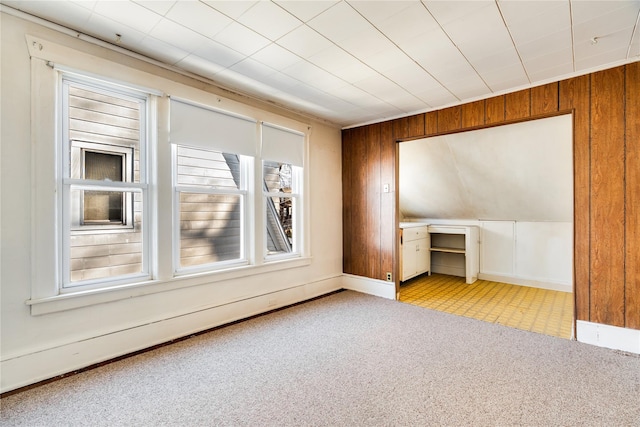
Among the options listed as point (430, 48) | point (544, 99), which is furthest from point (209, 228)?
point (544, 99)

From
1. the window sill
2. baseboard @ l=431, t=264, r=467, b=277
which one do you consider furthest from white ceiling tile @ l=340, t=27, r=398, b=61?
baseboard @ l=431, t=264, r=467, b=277

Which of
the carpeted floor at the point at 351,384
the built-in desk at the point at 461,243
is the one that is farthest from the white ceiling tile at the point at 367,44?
the built-in desk at the point at 461,243

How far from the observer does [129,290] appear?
2426 mm

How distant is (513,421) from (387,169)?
118 inches

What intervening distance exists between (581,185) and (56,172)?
14.2 feet

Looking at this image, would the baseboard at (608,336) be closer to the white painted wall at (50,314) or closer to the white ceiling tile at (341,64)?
the white ceiling tile at (341,64)

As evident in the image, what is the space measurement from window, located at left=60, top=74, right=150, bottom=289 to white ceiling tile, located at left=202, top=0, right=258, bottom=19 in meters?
1.15

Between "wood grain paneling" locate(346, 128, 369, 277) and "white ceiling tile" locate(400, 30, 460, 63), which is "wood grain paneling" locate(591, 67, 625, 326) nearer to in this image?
"white ceiling tile" locate(400, 30, 460, 63)

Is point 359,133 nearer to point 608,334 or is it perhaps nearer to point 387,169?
point 387,169

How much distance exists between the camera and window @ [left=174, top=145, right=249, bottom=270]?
289 cm

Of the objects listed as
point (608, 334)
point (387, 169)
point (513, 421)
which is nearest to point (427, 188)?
point (387, 169)

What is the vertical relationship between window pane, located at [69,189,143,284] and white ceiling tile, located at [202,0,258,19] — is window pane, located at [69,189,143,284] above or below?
below

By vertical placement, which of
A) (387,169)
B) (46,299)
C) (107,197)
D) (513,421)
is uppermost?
(387,169)

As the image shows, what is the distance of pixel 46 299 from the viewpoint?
2.05 m
